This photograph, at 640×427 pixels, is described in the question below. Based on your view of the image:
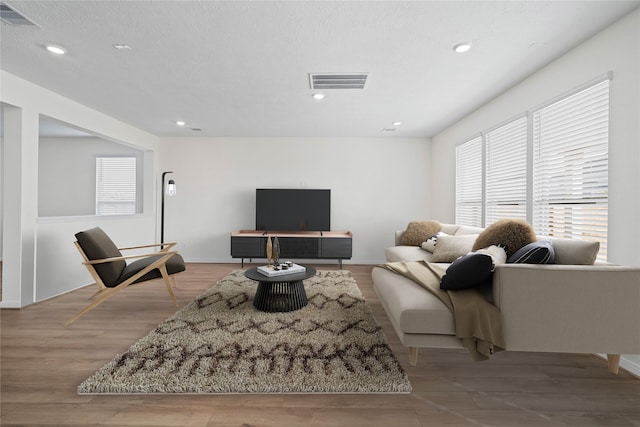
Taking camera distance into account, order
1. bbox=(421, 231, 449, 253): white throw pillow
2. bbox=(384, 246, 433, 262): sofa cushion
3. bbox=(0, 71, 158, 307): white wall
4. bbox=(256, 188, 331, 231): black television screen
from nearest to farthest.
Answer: bbox=(0, 71, 158, 307): white wall, bbox=(384, 246, 433, 262): sofa cushion, bbox=(421, 231, 449, 253): white throw pillow, bbox=(256, 188, 331, 231): black television screen

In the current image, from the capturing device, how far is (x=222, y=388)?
1.71 meters

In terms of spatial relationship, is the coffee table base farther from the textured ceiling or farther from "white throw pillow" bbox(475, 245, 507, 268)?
the textured ceiling

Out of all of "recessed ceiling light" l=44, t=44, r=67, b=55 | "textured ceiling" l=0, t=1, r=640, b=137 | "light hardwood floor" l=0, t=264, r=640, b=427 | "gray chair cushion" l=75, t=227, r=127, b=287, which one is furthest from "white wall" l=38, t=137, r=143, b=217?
"light hardwood floor" l=0, t=264, r=640, b=427

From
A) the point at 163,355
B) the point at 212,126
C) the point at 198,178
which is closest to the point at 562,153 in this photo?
the point at 163,355

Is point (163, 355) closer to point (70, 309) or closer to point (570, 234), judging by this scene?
point (70, 309)

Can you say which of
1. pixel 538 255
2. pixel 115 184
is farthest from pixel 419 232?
pixel 115 184

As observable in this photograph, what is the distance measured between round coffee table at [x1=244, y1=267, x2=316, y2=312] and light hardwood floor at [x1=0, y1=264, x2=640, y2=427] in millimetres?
1027

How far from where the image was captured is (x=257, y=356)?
6.76 ft

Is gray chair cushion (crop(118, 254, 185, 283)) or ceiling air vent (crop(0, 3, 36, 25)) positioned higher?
ceiling air vent (crop(0, 3, 36, 25))

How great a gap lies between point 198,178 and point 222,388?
4.68 meters

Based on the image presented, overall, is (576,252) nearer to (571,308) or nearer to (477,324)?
(571,308)

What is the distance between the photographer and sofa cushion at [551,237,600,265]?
1932 mm

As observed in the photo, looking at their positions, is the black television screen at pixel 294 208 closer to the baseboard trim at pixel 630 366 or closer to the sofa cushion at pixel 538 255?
the sofa cushion at pixel 538 255

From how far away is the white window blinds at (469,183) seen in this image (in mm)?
4160
